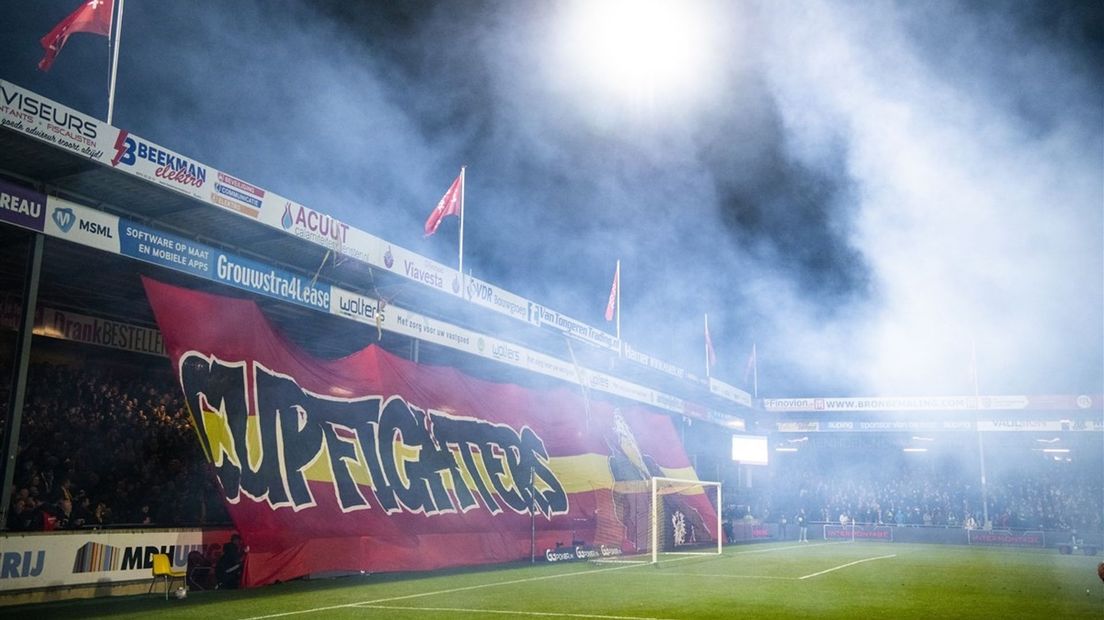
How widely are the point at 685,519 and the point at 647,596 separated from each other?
14548 mm

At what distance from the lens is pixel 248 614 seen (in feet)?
31.0

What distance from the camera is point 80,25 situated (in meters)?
12.2

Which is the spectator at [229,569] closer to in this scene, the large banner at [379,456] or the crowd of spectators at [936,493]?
the large banner at [379,456]

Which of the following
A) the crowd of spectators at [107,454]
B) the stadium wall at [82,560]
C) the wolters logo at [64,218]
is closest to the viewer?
the stadium wall at [82,560]

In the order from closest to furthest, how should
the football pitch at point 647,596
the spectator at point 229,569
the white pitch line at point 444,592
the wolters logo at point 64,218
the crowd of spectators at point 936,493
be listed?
the white pitch line at point 444,592 → the football pitch at point 647,596 → the wolters logo at point 64,218 → the spectator at point 229,569 → the crowd of spectators at point 936,493

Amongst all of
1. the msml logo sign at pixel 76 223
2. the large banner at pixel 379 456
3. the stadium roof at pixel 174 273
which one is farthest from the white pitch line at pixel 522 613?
the stadium roof at pixel 174 273

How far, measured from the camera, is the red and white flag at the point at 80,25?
11828mm

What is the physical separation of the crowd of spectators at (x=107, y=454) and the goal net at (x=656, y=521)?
9196 mm

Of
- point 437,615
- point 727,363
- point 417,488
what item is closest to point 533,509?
point 417,488

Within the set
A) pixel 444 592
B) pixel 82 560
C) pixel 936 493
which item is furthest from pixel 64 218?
pixel 936 493

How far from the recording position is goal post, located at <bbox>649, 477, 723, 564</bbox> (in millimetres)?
22562

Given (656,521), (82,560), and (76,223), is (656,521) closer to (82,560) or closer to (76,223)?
(82,560)

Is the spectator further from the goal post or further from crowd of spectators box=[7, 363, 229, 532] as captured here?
the goal post

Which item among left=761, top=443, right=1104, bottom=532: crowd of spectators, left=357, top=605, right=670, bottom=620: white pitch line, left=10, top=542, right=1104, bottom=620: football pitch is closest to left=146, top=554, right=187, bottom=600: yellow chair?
left=10, top=542, right=1104, bottom=620: football pitch
